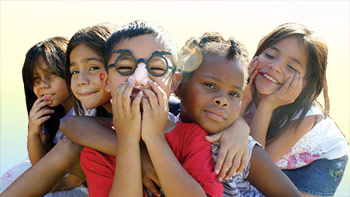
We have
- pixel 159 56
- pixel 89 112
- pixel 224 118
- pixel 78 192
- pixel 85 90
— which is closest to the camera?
pixel 159 56

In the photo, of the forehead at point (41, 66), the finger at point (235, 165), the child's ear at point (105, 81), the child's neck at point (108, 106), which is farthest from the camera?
the forehead at point (41, 66)

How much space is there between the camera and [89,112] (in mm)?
2766

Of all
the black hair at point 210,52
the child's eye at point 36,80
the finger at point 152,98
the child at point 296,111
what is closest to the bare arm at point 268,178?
the black hair at point 210,52

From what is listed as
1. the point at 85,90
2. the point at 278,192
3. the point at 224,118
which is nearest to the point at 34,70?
the point at 85,90

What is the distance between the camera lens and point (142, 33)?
5.70 ft

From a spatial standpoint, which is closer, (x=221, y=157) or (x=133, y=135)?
(x=133, y=135)

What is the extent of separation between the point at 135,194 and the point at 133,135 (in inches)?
10.4

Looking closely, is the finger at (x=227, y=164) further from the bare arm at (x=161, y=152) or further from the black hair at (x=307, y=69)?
the black hair at (x=307, y=69)

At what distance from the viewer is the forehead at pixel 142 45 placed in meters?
1.70

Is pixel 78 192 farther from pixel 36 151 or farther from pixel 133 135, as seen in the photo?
pixel 133 135

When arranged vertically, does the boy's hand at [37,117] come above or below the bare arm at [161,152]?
below

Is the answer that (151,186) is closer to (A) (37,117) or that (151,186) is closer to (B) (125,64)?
(B) (125,64)

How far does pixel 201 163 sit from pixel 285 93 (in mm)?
1201

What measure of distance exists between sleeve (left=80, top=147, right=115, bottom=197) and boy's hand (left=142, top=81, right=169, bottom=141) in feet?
1.03
